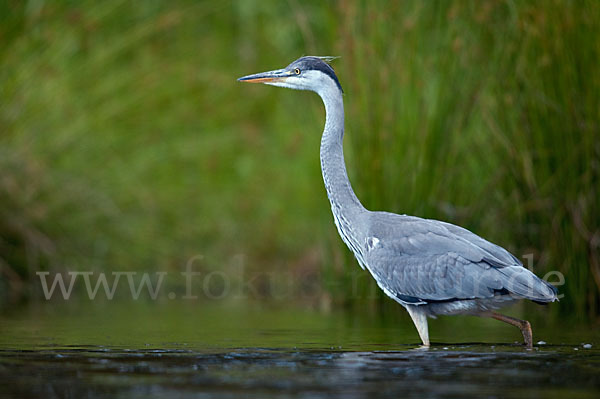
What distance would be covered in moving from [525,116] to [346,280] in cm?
246

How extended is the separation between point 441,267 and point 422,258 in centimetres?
19

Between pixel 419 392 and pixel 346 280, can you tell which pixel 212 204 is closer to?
pixel 346 280

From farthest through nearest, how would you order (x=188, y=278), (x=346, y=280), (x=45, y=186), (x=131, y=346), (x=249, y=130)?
1. (x=249, y=130)
2. (x=188, y=278)
3. (x=45, y=186)
4. (x=346, y=280)
5. (x=131, y=346)

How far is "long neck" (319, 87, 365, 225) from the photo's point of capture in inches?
285

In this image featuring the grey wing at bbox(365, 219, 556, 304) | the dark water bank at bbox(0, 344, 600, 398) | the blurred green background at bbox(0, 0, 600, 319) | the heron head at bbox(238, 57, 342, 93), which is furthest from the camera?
the blurred green background at bbox(0, 0, 600, 319)

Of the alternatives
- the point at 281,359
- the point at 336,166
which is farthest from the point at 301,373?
the point at 336,166

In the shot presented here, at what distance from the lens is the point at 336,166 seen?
734 cm

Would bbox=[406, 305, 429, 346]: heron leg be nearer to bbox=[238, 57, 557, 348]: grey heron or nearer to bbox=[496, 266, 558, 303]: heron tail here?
bbox=[238, 57, 557, 348]: grey heron

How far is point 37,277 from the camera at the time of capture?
10.6 m

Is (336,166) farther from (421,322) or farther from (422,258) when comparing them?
(421,322)

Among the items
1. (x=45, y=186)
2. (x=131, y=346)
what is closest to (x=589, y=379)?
(x=131, y=346)

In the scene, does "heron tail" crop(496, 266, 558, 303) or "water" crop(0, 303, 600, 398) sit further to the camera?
"heron tail" crop(496, 266, 558, 303)

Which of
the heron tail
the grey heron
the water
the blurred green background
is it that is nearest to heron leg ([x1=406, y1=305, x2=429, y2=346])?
the grey heron

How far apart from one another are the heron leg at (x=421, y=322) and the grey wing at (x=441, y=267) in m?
0.08
